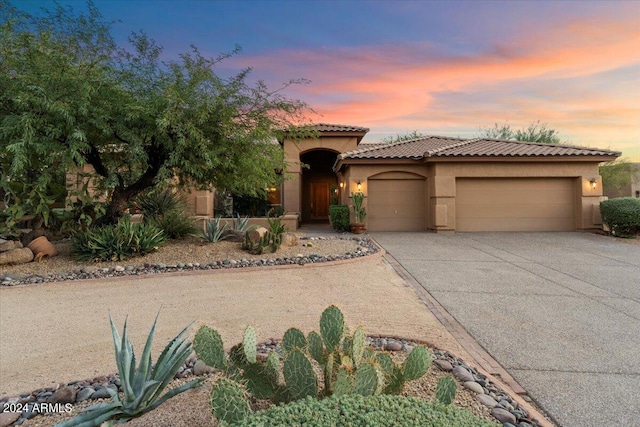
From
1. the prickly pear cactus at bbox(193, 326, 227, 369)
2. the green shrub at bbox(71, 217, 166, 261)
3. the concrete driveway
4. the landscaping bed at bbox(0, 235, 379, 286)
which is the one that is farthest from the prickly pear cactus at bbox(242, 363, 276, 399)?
the green shrub at bbox(71, 217, 166, 261)

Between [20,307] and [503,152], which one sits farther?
[503,152]

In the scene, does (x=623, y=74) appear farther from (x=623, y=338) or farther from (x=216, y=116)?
(x=216, y=116)

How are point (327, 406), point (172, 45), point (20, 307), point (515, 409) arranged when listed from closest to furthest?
point (327, 406), point (515, 409), point (20, 307), point (172, 45)

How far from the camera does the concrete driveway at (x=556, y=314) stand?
2.70 m

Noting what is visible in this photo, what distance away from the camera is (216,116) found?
331 inches

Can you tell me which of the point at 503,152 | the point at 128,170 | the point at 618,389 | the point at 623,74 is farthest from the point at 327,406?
the point at 623,74

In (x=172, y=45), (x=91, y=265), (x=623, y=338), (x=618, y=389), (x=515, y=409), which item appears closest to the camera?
(x=515, y=409)

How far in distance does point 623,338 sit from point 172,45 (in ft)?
36.3

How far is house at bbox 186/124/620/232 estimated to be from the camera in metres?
14.2

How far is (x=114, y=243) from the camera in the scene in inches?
316

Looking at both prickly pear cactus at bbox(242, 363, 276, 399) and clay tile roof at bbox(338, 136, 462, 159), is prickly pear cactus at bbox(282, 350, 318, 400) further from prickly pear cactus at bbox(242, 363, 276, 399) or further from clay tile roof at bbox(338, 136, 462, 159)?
clay tile roof at bbox(338, 136, 462, 159)

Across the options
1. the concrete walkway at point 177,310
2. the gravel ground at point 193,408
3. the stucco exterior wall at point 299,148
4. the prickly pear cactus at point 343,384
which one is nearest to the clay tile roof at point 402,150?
the stucco exterior wall at point 299,148

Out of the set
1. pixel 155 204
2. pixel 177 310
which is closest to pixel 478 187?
pixel 155 204

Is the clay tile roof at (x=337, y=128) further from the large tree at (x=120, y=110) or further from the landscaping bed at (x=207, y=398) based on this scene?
the landscaping bed at (x=207, y=398)
